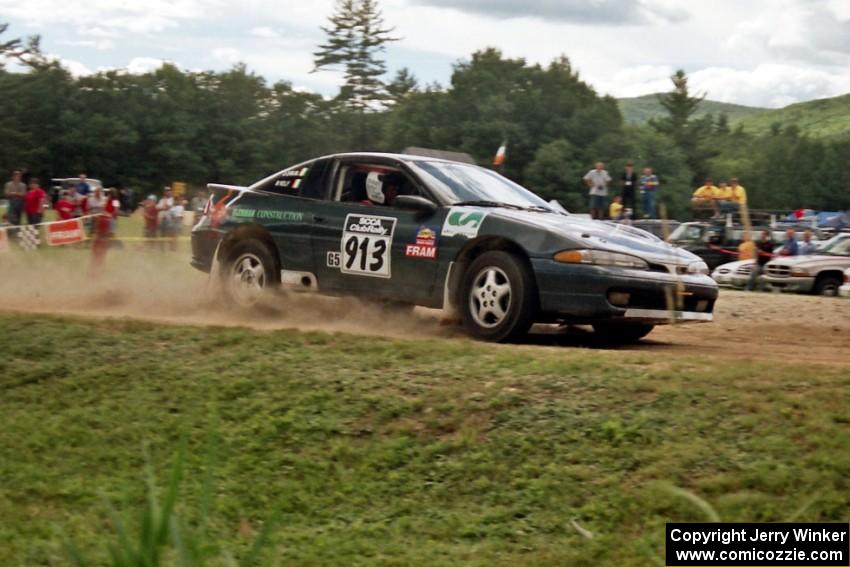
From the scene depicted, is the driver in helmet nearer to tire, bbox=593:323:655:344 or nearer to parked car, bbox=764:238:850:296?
tire, bbox=593:323:655:344

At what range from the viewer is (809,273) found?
2067 centimetres

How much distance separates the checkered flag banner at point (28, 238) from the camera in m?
18.6

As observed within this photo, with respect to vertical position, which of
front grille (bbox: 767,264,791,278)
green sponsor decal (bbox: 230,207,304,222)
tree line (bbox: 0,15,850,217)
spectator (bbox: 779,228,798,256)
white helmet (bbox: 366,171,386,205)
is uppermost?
tree line (bbox: 0,15,850,217)

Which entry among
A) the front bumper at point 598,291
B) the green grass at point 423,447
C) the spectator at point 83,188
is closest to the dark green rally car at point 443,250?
the front bumper at point 598,291

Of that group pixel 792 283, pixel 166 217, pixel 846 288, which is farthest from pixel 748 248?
pixel 166 217

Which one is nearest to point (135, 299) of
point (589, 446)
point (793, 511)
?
point (589, 446)

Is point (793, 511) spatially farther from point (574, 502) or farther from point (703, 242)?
point (703, 242)

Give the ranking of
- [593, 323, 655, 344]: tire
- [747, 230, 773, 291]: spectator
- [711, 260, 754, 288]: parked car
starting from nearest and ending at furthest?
1. [593, 323, 655, 344]: tire
2. [747, 230, 773, 291]: spectator
3. [711, 260, 754, 288]: parked car

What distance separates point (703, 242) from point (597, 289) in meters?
17.0

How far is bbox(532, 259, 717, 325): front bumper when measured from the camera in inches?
335

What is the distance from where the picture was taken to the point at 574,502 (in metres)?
5.33

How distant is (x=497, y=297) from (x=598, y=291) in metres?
0.75

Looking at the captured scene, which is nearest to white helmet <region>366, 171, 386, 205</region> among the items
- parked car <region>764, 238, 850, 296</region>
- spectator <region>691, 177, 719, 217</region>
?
parked car <region>764, 238, 850, 296</region>

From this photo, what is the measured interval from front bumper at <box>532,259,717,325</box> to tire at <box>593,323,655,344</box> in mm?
961
